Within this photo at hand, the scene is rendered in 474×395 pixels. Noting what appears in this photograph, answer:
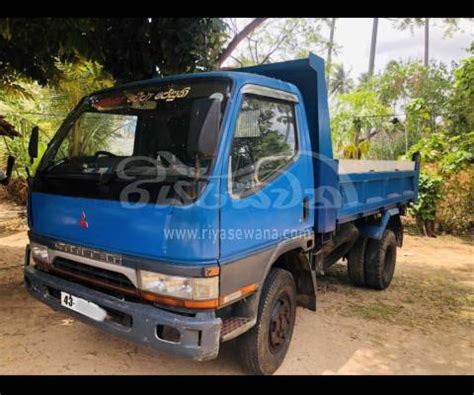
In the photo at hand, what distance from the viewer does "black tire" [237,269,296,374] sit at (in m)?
3.03

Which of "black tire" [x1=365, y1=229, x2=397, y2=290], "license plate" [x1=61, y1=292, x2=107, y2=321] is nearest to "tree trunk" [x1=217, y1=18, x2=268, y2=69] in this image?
"black tire" [x1=365, y1=229, x2=397, y2=290]

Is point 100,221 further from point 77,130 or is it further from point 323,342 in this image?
point 323,342

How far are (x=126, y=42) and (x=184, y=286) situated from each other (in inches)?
159

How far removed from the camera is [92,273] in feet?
9.72

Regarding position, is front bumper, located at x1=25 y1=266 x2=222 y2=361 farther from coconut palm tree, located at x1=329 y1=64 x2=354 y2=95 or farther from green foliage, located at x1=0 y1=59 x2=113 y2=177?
coconut palm tree, located at x1=329 y1=64 x2=354 y2=95

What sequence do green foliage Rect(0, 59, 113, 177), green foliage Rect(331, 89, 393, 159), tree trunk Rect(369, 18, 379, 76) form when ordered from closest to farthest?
green foliage Rect(0, 59, 113, 177) → green foliage Rect(331, 89, 393, 159) → tree trunk Rect(369, 18, 379, 76)

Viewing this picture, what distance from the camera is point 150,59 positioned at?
536 cm

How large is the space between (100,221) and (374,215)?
3.87 metres

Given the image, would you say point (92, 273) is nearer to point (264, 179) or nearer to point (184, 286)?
point (184, 286)

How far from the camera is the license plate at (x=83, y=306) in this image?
2.81 meters

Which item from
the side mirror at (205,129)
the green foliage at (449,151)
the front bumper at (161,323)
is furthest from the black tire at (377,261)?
the green foliage at (449,151)

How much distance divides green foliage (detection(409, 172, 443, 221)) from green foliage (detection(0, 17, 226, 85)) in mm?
6476

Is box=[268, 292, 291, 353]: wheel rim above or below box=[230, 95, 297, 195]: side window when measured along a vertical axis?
below

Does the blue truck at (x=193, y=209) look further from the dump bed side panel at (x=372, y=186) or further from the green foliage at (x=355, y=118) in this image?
the green foliage at (x=355, y=118)
